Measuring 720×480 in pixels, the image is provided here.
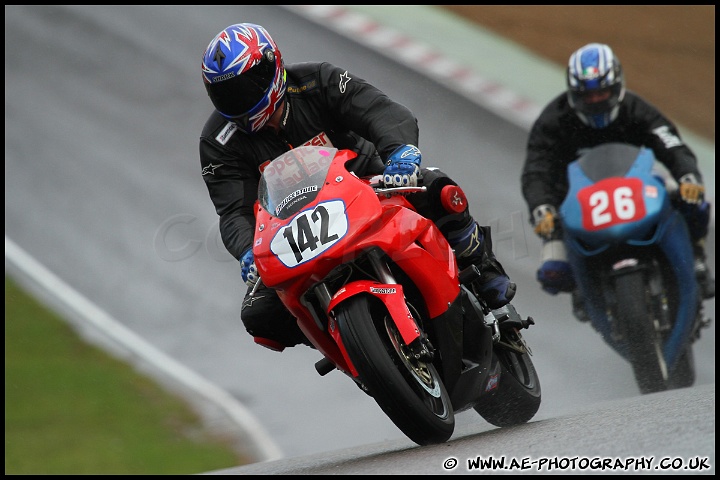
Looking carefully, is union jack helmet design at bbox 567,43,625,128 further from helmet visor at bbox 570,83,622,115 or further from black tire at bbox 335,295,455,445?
black tire at bbox 335,295,455,445

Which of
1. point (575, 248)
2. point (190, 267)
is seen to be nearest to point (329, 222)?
point (575, 248)

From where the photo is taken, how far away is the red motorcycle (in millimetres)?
4359

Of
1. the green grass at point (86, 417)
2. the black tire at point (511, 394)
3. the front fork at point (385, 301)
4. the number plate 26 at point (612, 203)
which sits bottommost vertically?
the green grass at point (86, 417)

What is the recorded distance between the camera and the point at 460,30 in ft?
43.2

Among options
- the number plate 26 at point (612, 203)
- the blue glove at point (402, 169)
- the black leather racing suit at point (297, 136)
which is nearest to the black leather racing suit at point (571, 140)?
the number plate 26 at point (612, 203)

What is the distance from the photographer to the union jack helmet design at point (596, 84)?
745cm

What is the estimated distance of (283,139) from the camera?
5375 millimetres

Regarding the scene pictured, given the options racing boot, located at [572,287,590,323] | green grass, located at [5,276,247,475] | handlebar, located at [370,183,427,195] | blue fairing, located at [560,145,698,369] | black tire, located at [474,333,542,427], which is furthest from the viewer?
green grass, located at [5,276,247,475]

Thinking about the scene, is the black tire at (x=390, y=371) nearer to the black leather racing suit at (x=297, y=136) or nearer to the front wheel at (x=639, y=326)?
the black leather racing suit at (x=297, y=136)

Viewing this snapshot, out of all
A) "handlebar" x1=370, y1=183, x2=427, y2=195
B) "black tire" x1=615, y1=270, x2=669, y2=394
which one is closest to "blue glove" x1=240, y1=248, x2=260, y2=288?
"handlebar" x1=370, y1=183, x2=427, y2=195

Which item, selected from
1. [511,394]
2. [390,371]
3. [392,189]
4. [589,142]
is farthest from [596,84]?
[390,371]

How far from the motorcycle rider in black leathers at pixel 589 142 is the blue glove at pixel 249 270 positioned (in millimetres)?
2943

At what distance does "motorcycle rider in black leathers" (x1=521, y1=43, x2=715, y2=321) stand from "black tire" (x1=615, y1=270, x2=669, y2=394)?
0.64 meters

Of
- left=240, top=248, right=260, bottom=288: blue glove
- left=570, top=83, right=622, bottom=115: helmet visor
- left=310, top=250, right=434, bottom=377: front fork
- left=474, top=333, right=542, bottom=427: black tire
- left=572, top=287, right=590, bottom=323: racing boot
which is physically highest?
left=310, top=250, right=434, bottom=377: front fork
